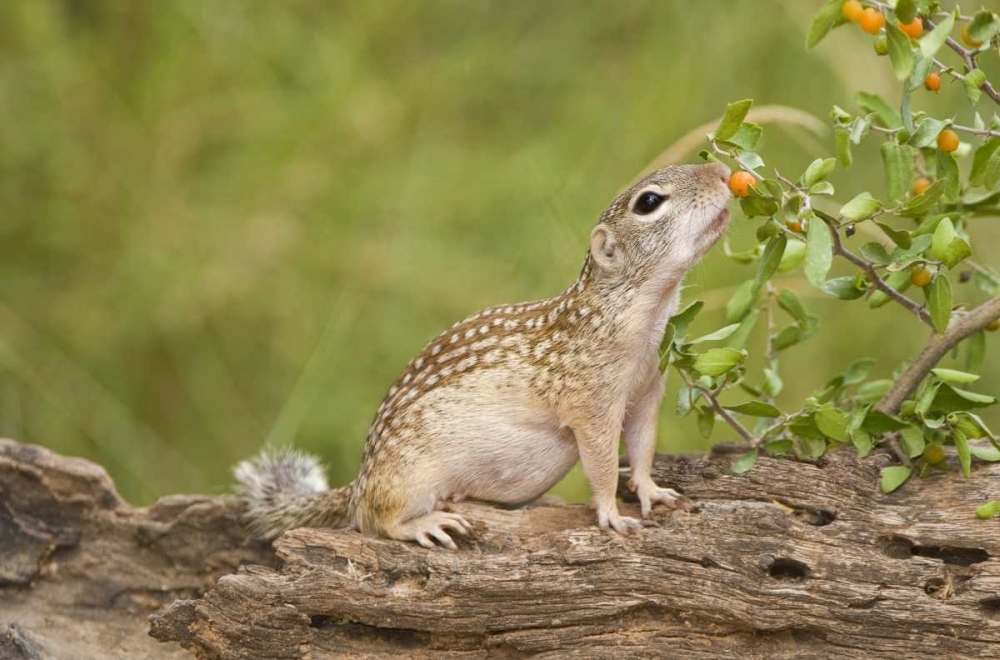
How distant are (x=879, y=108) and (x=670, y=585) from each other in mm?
1769

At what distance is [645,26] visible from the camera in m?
7.48

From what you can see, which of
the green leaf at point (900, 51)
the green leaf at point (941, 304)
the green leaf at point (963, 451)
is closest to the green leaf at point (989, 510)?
the green leaf at point (963, 451)

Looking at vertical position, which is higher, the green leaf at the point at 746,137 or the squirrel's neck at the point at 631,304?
the green leaf at the point at 746,137

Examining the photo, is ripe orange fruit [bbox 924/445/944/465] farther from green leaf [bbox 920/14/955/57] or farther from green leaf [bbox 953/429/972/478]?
green leaf [bbox 920/14/955/57]

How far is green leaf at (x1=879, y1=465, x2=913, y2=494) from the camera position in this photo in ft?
13.2

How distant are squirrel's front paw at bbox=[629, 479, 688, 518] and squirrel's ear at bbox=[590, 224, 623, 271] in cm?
77

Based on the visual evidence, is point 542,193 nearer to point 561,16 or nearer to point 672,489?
point 561,16

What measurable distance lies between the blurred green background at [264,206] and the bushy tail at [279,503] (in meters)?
1.82

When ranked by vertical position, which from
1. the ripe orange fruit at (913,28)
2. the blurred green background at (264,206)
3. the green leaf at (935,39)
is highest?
the blurred green background at (264,206)

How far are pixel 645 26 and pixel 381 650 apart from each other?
187 inches

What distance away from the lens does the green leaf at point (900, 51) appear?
11.9 feet

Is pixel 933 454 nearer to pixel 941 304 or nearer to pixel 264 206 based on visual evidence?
pixel 941 304

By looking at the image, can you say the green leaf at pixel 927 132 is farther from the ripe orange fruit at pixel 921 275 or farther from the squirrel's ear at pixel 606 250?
the squirrel's ear at pixel 606 250

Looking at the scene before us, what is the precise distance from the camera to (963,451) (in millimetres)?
Answer: 3928
